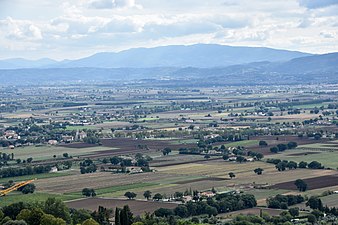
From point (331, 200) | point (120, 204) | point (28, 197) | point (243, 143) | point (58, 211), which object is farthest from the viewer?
point (243, 143)

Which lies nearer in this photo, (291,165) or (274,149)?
(291,165)

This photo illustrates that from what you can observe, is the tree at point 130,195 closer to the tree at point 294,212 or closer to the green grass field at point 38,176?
the tree at point 294,212

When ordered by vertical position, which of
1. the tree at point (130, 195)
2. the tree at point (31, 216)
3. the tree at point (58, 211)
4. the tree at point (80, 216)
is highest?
the tree at point (31, 216)

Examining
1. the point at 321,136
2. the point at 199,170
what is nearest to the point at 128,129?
the point at 321,136

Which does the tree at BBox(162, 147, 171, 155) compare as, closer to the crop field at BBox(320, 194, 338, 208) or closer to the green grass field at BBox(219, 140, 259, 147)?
the green grass field at BBox(219, 140, 259, 147)

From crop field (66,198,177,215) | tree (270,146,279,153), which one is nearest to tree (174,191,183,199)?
crop field (66,198,177,215)

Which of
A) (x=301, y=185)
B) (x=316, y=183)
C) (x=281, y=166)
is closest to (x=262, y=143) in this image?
(x=281, y=166)

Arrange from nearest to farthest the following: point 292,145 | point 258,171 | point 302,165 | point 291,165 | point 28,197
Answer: point 28,197
point 258,171
point 291,165
point 302,165
point 292,145

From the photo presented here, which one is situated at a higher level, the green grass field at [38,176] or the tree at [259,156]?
the green grass field at [38,176]

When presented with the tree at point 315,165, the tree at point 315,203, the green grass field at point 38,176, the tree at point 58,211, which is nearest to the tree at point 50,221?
the tree at point 58,211

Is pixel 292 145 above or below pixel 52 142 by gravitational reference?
below

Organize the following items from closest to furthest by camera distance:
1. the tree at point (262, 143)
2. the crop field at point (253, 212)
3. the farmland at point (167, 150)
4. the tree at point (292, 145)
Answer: the crop field at point (253, 212)
the farmland at point (167, 150)
the tree at point (292, 145)
the tree at point (262, 143)

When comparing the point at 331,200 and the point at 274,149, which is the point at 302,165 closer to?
the point at 274,149
